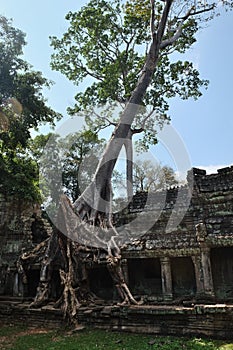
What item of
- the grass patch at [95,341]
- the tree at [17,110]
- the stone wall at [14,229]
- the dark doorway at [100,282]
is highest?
the tree at [17,110]

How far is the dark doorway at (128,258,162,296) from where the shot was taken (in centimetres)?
1006

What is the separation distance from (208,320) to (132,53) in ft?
52.5

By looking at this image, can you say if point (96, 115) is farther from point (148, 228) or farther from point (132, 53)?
point (148, 228)

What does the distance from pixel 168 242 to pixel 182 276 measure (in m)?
1.49

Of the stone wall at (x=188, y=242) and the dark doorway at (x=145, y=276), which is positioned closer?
the stone wall at (x=188, y=242)

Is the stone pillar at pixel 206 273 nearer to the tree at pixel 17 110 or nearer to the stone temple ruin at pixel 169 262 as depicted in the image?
the stone temple ruin at pixel 169 262

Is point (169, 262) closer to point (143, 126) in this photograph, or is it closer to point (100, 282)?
point (100, 282)

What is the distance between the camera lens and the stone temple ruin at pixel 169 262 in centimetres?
644

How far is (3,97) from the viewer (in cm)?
1315

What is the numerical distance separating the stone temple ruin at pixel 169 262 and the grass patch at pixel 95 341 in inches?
12.7

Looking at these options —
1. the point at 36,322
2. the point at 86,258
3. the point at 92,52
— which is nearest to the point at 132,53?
the point at 92,52

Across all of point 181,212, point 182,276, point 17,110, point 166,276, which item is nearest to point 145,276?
point 182,276

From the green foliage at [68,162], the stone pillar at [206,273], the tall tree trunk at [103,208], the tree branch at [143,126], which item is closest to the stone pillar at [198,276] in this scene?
the stone pillar at [206,273]

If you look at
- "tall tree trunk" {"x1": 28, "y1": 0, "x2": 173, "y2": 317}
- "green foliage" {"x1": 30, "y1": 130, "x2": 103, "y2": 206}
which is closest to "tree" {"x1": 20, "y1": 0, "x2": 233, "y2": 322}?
"tall tree trunk" {"x1": 28, "y1": 0, "x2": 173, "y2": 317}
